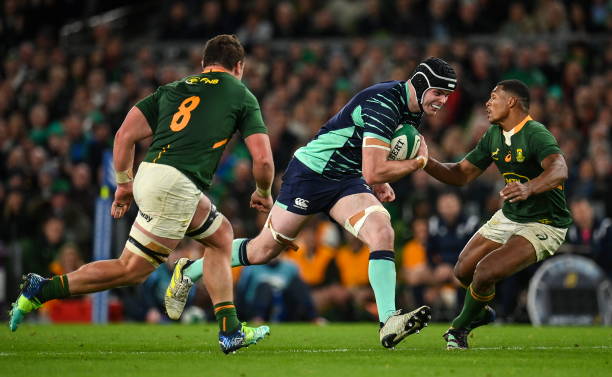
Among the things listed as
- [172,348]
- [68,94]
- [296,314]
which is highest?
[68,94]

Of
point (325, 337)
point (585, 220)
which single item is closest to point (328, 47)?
point (585, 220)

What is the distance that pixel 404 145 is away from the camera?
912 centimetres

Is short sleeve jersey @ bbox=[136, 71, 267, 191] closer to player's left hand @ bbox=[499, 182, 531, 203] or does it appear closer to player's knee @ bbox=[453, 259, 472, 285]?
player's left hand @ bbox=[499, 182, 531, 203]

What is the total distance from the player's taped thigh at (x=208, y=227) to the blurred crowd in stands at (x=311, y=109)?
6130 millimetres

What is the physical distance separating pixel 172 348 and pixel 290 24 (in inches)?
486

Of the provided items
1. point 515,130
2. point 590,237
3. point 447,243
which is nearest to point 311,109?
point 447,243

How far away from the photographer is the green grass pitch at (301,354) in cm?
739

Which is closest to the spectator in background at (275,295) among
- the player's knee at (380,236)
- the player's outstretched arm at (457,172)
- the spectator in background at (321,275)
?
the spectator in background at (321,275)

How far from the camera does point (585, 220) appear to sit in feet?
46.5

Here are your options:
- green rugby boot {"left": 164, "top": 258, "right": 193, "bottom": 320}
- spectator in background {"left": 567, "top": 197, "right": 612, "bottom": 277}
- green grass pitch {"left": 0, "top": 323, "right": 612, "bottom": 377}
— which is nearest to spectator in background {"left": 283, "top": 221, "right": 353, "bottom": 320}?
spectator in background {"left": 567, "top": 197, "right": 612, "bottom": 277}

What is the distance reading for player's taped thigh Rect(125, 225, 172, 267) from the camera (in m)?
8.40

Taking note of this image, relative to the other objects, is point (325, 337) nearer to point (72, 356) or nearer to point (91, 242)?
point (72, 356)

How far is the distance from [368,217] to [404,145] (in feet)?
2.21

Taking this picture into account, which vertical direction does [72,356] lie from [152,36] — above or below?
below
